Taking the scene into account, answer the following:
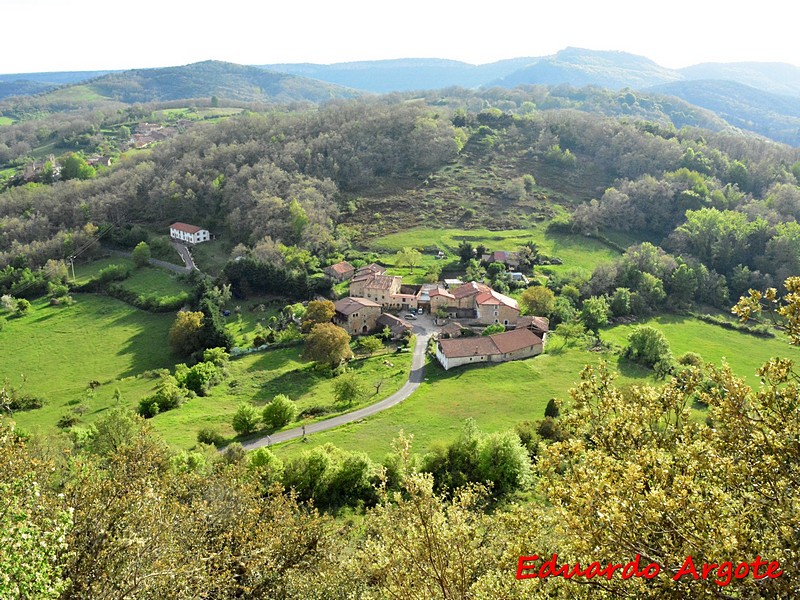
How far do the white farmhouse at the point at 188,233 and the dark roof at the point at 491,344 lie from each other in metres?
57.0

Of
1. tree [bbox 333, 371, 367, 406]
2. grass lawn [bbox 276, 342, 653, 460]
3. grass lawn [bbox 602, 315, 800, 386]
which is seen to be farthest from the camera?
grass lawn [bbox 602, 315, 800, 386]

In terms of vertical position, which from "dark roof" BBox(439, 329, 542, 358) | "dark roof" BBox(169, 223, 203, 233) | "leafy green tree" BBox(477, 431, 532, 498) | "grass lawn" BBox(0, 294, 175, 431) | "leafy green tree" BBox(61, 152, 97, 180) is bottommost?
"grass lawn" BBox(0, 294, 175, 431)

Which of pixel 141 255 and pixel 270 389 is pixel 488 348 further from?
pixel 141 255

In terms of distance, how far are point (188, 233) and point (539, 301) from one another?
62.3m

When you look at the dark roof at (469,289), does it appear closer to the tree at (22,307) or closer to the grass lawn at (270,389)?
the grass lawn at (270,389)

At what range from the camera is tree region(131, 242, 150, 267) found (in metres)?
83.9

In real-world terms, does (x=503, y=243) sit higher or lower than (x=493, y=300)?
higher

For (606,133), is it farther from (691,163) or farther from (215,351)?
(215,351)

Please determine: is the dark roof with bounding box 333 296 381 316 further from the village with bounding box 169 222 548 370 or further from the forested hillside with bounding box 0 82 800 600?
the forested hillside with bounding box 0 82 800 600

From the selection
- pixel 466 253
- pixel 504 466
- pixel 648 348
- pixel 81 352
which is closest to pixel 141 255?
pixel 81 352

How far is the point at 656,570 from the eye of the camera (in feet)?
26.8

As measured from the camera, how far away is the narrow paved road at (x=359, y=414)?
39719mm

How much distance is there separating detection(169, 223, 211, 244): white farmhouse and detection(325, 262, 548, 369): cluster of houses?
29.4 m

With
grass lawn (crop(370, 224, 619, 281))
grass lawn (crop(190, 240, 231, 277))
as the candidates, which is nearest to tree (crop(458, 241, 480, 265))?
grass lawn (crop(370, 224, 619, 281))
